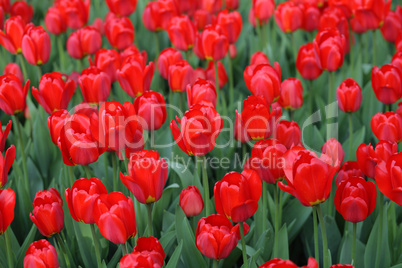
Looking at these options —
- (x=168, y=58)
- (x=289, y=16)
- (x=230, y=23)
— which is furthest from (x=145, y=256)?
(x=289, y=16)

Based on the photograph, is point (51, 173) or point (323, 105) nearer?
point (51, 173)

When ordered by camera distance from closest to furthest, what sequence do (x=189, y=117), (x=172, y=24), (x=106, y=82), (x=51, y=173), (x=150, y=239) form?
(x=150, y=239) < (x=189, y=117) < (x=106, y=82) < (x=51, y=173) < (x=172, y=24)

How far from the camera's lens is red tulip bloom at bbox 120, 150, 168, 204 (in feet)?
4.15

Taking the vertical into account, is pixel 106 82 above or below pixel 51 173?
above

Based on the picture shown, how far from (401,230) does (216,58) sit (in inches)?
36.5

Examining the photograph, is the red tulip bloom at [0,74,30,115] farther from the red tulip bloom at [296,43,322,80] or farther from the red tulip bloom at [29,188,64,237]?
the red tulip bloom at [296,43,322,80]

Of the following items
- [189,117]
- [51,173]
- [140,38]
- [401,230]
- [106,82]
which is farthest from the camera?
[140,38]

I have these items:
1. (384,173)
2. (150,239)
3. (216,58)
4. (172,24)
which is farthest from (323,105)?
(150,239)

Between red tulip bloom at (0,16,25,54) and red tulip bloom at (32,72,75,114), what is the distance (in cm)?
55

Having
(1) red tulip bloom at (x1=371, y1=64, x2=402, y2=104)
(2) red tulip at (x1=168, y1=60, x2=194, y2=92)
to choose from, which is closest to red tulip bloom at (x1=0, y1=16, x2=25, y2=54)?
(2) red tulip at (x1=168, y1=60, x2=194, y2=92)

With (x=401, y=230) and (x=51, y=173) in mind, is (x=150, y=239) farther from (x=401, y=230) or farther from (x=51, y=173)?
(x=51, y=173)

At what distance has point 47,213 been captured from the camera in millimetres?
1341

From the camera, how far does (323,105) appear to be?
90.4 inches

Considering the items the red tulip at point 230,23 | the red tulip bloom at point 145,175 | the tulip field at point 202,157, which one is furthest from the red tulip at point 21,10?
the red tulip bloom at point 145,175
